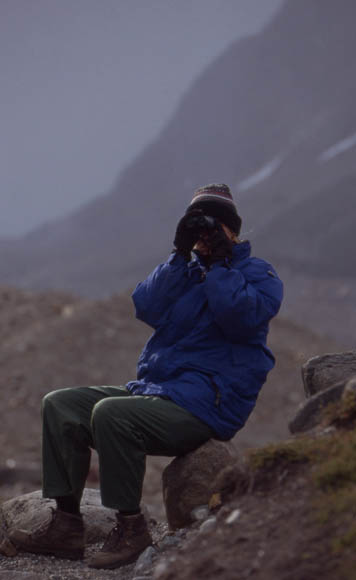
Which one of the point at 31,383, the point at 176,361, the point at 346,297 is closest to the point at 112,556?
the point at 176,361

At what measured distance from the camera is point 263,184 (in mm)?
49656

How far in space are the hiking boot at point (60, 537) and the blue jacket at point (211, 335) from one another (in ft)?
2.86

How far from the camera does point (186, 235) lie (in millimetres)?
4391

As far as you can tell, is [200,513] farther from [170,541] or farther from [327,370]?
[327,370]

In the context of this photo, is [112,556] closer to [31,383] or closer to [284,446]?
[284,446]

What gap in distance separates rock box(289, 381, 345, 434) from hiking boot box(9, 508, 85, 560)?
1465 millimetres

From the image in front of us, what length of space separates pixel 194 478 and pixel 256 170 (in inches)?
2113

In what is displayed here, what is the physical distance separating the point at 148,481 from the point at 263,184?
131ft

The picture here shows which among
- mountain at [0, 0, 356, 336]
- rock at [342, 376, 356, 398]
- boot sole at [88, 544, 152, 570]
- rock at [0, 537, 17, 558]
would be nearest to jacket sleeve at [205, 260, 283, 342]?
rock at [342, 376, 356, 398]

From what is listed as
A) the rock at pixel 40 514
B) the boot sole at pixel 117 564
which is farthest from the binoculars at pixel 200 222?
the rock at pixel 40 514

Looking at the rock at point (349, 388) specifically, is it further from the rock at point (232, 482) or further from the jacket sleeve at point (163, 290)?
the jacket sleeve at point (163, 290)

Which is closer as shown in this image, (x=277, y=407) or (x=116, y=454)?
(x=116, y=454)

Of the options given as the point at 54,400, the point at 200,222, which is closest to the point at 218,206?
the point at 200,222

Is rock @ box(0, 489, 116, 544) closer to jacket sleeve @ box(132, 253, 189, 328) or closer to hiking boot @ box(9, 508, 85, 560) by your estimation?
hiking boot @ box(9, 508, 85, 560)
